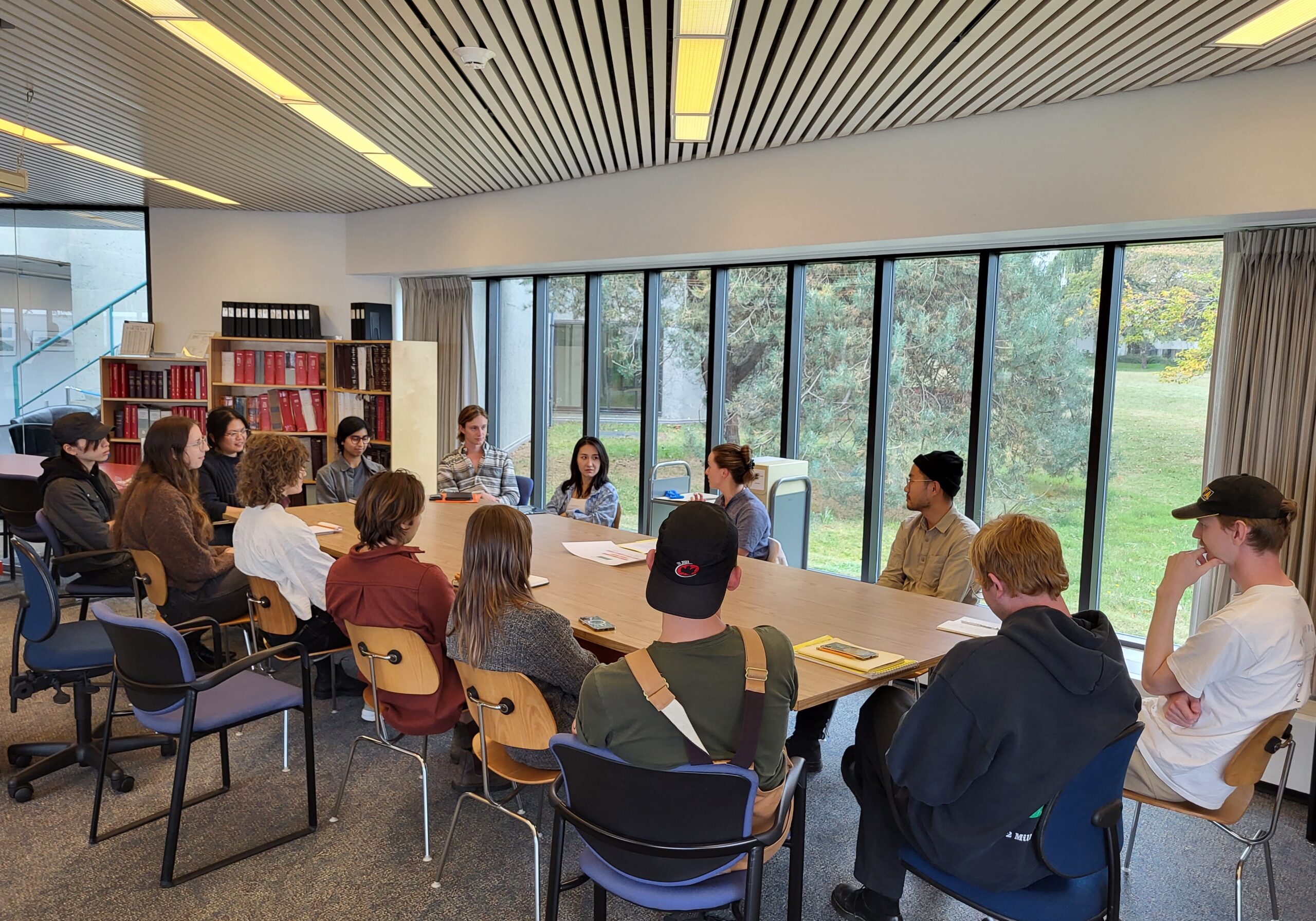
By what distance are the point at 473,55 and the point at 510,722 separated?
8.88 ft

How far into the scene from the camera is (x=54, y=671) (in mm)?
2996

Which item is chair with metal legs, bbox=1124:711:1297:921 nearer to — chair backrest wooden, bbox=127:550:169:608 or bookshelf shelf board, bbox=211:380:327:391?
chair backrest wooden, bbox=127:550:169:608

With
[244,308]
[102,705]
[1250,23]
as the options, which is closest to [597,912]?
[102,705]

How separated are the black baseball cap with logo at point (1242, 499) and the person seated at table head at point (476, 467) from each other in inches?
160

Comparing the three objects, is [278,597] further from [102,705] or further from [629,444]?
[629,444]

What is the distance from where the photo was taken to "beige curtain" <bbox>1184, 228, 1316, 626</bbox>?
12.7 feet

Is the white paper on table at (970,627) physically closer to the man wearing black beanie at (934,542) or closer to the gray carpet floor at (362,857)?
the man wearing black beanie at (934,542)

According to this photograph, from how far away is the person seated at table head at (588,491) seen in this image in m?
5.19

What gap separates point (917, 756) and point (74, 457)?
15.1 ft

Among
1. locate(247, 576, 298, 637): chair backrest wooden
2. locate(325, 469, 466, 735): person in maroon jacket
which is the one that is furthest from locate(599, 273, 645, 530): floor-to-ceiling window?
locate(325, 469, 466, 735): person in maroon jacket

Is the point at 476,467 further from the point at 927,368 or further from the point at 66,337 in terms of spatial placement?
the point at 66,337

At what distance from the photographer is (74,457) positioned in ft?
15.1

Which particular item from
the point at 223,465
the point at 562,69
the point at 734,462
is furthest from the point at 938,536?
the point at 223,465

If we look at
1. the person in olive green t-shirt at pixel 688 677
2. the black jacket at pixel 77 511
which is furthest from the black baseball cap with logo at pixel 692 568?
the black jacket at pixel 77 511
